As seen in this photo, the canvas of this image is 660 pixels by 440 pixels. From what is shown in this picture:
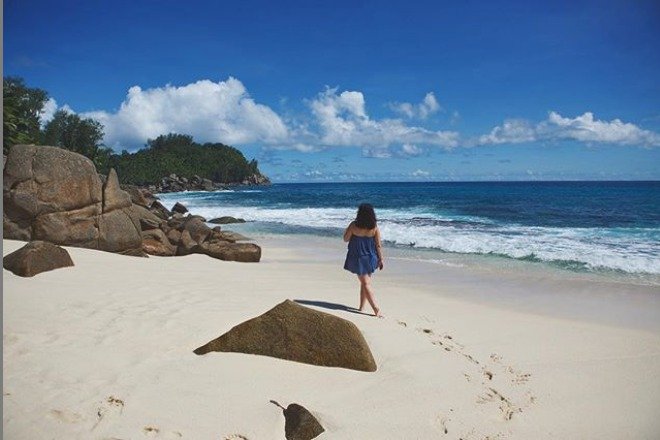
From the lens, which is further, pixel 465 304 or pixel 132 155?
pixel 132 155

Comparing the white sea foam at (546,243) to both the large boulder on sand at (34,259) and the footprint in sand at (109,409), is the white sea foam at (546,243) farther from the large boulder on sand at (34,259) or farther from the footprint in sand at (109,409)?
the footprint in sand at (109,409)

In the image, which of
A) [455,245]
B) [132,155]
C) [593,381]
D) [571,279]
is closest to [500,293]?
[571,279]

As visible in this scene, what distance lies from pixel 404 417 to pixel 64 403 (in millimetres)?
2292

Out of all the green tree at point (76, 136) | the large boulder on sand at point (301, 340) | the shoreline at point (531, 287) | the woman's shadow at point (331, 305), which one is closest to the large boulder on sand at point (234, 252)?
the shoreline at point (531, 287)

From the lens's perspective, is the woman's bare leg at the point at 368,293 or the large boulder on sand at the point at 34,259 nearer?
the woman's bare leg at the point at 368,293

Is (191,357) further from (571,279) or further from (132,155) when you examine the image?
(132,155)

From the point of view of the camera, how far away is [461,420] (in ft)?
Answer: 10.3

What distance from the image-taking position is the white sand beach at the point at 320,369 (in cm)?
296

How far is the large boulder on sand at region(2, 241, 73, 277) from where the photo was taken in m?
6.30

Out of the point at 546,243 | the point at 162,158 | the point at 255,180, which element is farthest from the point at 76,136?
the point at 255,180

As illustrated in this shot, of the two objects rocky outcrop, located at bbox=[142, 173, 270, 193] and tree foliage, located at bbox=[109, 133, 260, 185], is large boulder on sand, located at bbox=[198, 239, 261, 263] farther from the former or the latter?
tree foliage, located at bbox=[109, 133, 260, 185]

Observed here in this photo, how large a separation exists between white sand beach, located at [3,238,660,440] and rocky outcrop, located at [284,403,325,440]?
8cm

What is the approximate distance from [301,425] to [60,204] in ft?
29.2

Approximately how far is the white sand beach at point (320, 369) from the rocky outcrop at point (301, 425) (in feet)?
0.26
